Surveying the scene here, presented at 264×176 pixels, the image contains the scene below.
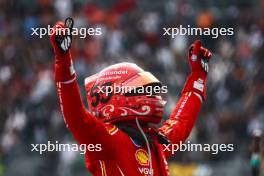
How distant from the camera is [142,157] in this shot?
4.81 meters

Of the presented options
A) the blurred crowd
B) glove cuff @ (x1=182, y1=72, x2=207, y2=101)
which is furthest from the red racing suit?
the blurred crowd

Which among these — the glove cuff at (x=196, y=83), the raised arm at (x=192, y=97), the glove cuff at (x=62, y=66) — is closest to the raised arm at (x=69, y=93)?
the glove cuff at (x=62, y=66)

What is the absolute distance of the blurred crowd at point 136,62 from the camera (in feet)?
42.2

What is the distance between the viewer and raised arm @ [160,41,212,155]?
5.46 metres

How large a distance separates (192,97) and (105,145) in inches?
46.0

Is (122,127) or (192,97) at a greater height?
(192,97)

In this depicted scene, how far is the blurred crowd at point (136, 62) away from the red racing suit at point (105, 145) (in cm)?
722

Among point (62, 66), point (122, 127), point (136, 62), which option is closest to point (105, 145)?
point (122, 127)

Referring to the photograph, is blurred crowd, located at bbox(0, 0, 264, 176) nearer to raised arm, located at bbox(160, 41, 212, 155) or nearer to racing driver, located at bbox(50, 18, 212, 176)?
raised arm, located at bbox(160, 41, 212, 155)

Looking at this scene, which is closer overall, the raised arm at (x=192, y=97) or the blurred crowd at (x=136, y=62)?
the raised arm at (x=192, y=97)

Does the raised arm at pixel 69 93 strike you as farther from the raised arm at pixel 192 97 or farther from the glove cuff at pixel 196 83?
the glove cuff at pixel 196 83

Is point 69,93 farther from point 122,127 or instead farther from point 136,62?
point 136,62

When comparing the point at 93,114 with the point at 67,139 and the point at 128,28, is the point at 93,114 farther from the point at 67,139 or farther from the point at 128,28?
the point at 128,28

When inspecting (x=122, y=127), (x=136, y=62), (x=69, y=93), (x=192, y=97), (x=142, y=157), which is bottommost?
(x=142, y=157)
